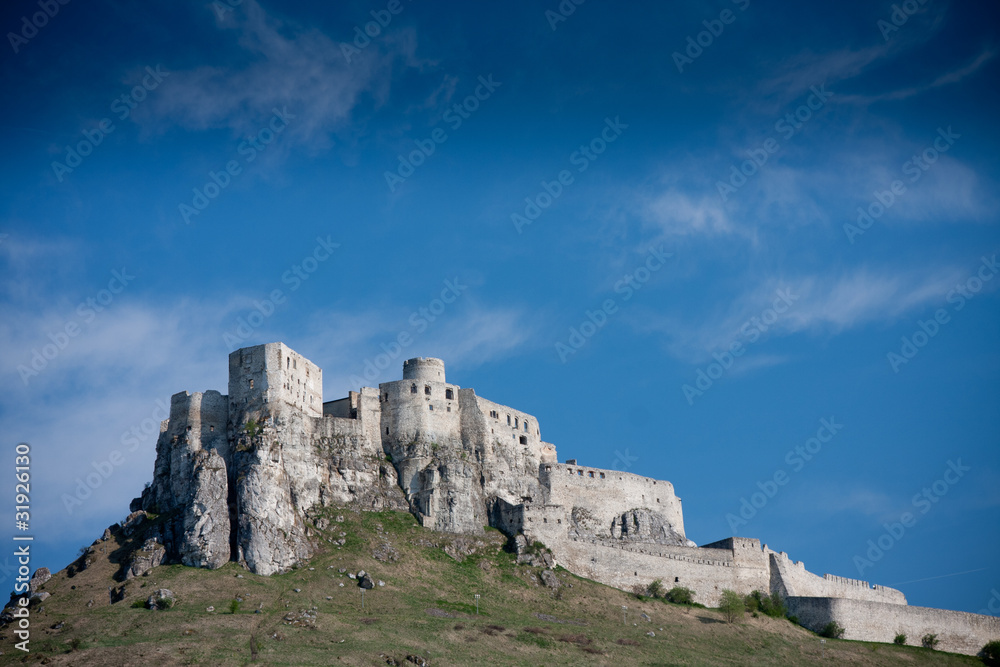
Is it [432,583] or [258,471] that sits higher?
[258,471]

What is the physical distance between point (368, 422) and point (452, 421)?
839 cm

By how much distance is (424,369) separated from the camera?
103 m

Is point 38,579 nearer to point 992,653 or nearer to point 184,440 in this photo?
point 184,440

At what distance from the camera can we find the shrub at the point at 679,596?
9388cm

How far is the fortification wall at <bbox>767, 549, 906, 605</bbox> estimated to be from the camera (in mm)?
98438

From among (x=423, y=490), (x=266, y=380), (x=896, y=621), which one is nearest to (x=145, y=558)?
(x=266, y=380)

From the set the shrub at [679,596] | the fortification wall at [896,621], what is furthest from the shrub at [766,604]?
the shrub at [679,596]

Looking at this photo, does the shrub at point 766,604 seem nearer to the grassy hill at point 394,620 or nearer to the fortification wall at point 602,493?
the grassy hill at point 394,620

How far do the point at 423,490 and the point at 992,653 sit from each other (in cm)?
5424

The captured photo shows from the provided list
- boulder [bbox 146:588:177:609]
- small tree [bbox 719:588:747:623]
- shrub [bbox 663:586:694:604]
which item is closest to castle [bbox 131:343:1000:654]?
shrub [bbox 663:586:694:604]

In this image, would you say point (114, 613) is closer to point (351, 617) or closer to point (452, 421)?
point (351, 617)

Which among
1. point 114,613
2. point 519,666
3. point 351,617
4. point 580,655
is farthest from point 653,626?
point 114,613

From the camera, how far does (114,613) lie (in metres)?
72.9

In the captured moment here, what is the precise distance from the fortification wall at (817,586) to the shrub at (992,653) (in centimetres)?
880
